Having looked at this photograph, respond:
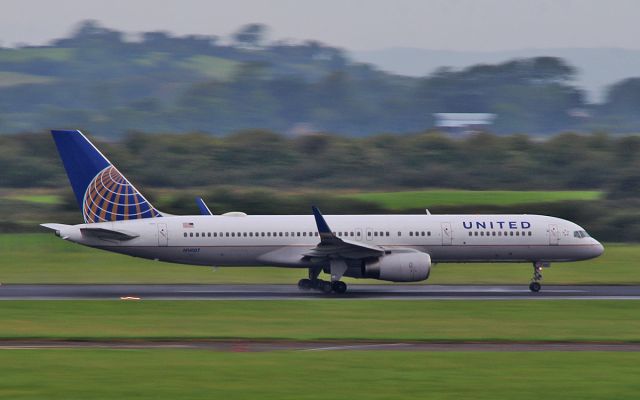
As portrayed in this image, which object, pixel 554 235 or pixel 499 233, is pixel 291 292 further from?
pixel 554 235

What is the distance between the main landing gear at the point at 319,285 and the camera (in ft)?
152

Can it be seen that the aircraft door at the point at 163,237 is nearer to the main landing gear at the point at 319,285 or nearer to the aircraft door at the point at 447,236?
the main landing gear at the point at 319,285

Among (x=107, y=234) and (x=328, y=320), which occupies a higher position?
(x=107, y=234)

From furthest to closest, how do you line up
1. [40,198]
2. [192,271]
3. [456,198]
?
[40,198], [456,198], [192,271]

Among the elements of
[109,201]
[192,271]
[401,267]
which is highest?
[109,201]

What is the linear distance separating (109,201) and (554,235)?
18.7 meters

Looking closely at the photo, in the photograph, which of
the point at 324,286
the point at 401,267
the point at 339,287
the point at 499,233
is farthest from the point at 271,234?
the point at 499,233

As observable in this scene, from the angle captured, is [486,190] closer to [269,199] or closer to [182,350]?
[269,199]

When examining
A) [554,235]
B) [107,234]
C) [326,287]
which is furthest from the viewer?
[554,235]

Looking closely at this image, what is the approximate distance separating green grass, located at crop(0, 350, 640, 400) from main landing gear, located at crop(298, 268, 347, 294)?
17.7m

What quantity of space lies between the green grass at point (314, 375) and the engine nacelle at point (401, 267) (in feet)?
55.0

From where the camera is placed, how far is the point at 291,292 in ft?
154

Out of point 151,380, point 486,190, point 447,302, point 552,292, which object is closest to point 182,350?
point 151,380

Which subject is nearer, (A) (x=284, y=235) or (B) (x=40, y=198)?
(A) (x=284, y=235)
